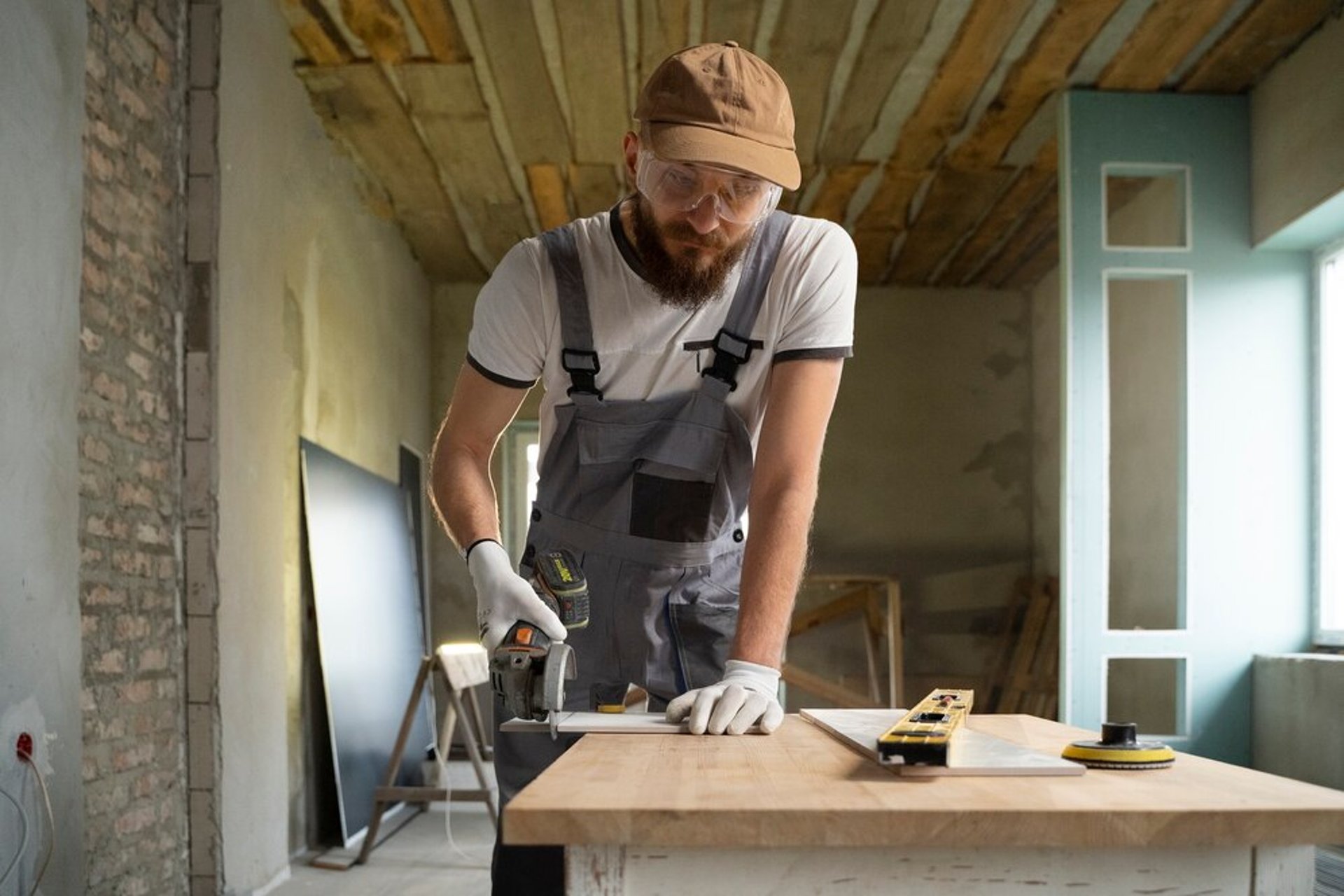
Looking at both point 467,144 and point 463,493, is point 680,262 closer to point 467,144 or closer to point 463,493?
point 463,493

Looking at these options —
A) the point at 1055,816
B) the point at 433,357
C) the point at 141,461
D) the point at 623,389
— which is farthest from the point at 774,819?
the point at 433,357

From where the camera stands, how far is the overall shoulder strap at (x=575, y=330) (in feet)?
6.19

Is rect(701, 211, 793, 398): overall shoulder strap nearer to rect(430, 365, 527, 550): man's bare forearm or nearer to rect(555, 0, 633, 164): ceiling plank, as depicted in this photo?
rect(430, 365, 527, 550): man's bare forearm

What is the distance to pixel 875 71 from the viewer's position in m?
4.87

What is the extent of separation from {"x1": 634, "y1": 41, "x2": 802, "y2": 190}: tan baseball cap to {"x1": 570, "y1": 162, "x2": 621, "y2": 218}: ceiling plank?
4.29 metres

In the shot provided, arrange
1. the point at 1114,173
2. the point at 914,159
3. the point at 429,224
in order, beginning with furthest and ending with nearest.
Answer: the point at 429,224
the point at 914,159
the point at 1114,173

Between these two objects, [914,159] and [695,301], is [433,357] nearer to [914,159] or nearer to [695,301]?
[914,159]

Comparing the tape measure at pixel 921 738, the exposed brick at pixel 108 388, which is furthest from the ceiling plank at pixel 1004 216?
the tape measure at pixel 921 738

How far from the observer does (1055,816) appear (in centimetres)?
95

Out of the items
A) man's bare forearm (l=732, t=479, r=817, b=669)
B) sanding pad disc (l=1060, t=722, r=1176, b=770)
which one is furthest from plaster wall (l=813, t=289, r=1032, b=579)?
sanding pad disc (l=1060, t=722, r=1176, b=770)

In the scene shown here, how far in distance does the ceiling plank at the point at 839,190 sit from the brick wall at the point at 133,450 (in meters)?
3.19

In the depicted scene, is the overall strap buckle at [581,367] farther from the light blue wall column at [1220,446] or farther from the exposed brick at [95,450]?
the light blue wall column at [1220,446]

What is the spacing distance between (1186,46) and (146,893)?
4.16 m

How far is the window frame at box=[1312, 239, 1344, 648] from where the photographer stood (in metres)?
4.65
